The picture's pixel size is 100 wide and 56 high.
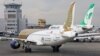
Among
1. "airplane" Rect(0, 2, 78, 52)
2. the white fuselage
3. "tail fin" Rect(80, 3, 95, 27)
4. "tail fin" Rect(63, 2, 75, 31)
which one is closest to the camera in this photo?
"tail fin" Rect(63, 2, 75, 31)

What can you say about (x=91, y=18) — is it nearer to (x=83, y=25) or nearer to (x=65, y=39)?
(x=83, y=25)

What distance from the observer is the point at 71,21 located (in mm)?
32594

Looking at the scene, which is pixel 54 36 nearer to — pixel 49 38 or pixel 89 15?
pixel 49 38

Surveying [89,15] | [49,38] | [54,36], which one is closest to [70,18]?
[54,36]

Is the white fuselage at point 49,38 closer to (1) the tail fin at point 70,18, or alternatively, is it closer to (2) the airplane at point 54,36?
(2) the airplane at point 54,36

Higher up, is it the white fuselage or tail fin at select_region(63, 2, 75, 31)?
tail fin at select_region(63, 2, 75, 31)

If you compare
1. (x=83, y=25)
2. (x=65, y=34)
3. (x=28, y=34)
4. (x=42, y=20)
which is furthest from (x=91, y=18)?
(x=42, y=20)

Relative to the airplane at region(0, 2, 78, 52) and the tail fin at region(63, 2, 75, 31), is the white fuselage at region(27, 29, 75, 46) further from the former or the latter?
the tail fin at region(63, 2, 75, 31)

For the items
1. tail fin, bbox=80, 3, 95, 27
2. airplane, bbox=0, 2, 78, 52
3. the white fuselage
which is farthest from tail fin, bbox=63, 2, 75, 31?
tail fin, bbox=80, 3, 95, 27

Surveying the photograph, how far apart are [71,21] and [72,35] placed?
73.1 inches

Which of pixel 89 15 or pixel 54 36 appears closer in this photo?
pixel 54 36

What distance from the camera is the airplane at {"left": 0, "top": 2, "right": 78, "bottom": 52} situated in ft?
106

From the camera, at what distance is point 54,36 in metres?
34.3

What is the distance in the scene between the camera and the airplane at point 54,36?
3232cm
